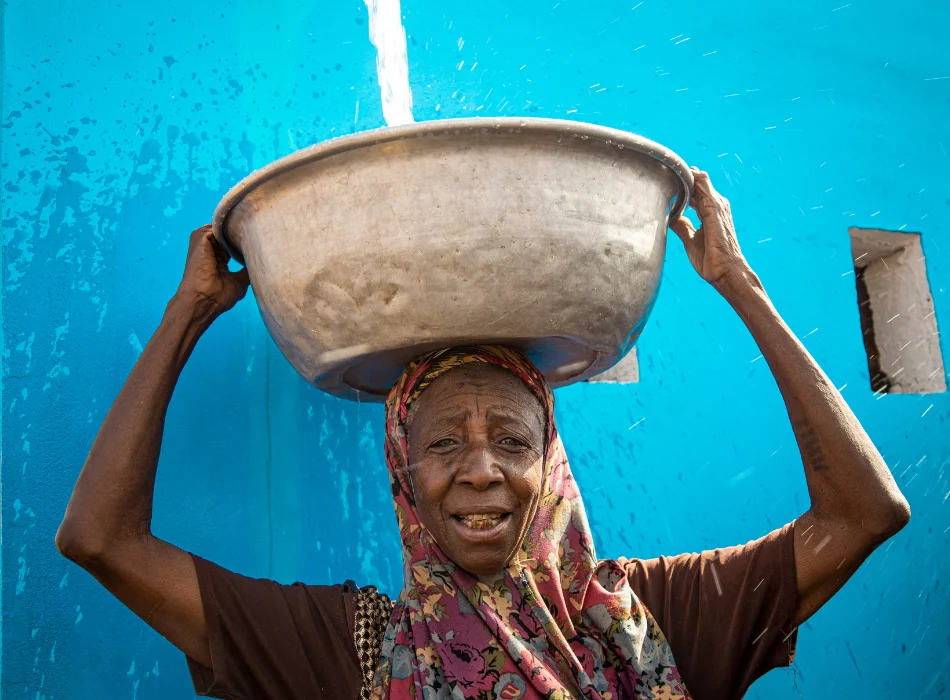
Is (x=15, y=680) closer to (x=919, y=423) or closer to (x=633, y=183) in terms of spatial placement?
(x=633, y=183)

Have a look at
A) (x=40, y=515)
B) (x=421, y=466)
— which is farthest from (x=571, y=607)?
(x=40, y=515)

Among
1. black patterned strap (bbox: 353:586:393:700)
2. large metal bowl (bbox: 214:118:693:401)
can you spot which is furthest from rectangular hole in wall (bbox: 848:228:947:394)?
black patterned strap (bbox: 353:586:393:700)

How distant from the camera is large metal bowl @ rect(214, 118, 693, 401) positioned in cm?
163

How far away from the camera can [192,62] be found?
8.44 feet

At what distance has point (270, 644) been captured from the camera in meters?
2.00

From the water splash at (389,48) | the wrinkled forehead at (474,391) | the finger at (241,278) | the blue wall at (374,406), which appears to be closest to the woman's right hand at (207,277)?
the finger at (241,278)

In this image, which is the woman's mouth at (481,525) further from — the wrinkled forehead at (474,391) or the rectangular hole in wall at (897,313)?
the rectangular hole in wall at (897,313)

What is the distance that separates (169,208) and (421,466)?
1.03m

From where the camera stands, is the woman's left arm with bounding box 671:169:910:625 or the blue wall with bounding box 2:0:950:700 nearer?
the woman's left arm with bounding box 671:169:910:625

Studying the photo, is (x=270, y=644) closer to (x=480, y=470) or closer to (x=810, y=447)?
(x=480, y=470)

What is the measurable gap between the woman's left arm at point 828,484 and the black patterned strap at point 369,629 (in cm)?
87

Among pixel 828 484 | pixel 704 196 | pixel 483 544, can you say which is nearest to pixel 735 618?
pixel 828 484

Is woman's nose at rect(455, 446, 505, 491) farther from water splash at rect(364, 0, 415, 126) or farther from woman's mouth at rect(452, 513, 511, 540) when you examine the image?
water splash at rect(364, 0, 415, 126)

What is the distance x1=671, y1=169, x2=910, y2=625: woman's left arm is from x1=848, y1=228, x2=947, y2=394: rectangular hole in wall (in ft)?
4.87
